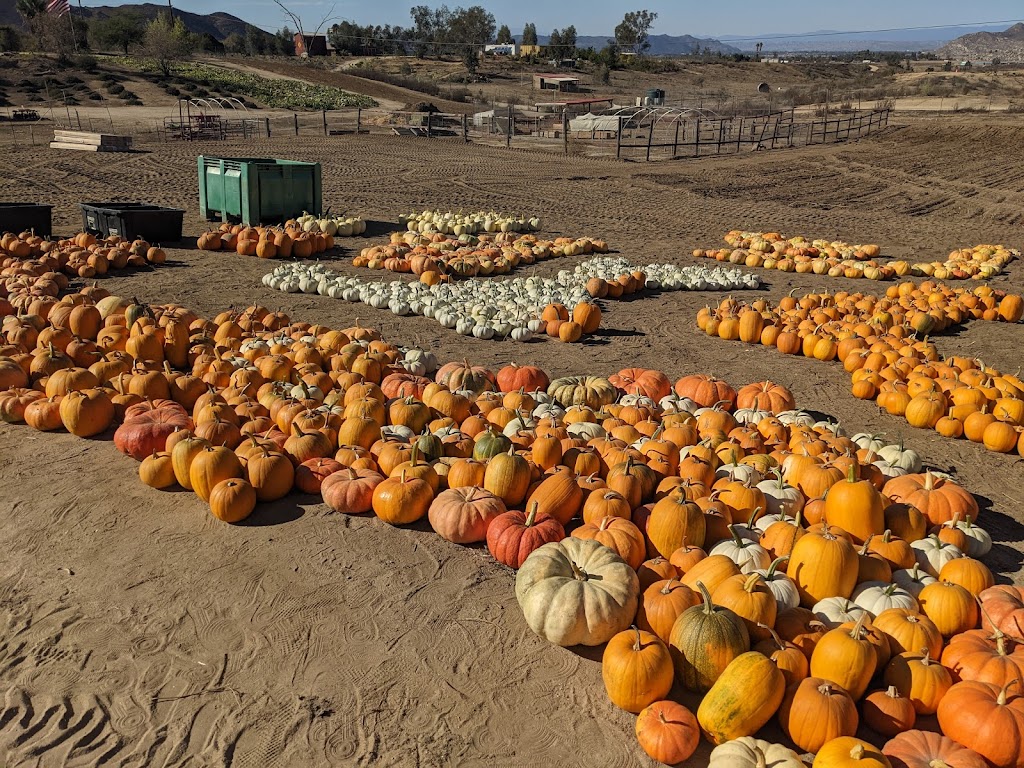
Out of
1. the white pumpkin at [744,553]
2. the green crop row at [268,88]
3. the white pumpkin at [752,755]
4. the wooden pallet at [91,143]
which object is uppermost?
the green crop row at [268,88]

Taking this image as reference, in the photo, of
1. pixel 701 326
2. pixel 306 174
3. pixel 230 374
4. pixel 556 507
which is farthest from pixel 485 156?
pixel 556 507

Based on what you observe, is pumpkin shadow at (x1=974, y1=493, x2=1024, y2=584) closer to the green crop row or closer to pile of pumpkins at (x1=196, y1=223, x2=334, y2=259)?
pile of pumpkins at (x1=196, y1=223, x2=334, y2=259)

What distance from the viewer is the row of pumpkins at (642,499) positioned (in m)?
3.46

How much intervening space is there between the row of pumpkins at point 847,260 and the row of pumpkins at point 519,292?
1.21m

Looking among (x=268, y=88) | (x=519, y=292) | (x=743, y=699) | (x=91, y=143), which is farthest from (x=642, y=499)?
(x=268, y=88)

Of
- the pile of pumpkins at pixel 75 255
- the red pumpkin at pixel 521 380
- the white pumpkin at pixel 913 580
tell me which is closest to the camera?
the white pumpkin at pixel 913 580

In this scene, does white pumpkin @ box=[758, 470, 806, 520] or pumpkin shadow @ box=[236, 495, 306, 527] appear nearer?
white pumpkin @ box=[758, 470, 806, 520]

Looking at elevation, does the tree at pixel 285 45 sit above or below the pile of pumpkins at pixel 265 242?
above

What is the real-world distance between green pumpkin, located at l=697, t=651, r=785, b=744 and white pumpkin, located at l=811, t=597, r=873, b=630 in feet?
1.96

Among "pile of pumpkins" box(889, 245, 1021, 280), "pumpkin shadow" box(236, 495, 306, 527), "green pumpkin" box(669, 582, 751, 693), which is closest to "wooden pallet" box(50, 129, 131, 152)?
"pile of pumpkins" box(889, 245, 1021, 280)

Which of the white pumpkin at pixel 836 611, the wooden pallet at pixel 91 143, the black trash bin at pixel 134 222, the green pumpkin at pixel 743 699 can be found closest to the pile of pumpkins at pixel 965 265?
the white pumpkin at pixel 836 611

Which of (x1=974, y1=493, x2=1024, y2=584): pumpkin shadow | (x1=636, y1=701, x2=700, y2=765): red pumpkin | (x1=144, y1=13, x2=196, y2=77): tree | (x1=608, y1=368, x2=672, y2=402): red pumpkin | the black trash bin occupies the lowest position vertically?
(x1=974, y1=493, x2=1024, y2=584): pumpkin shadow

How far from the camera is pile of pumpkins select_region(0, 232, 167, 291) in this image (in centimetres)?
1129

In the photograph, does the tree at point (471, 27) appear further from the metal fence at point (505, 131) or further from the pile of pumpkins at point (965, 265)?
the pile of pumpkins at point (965, 265)
